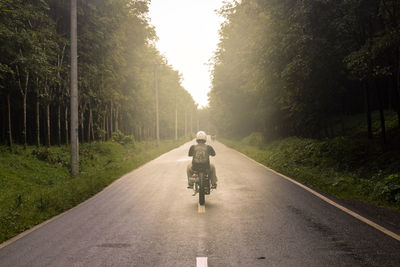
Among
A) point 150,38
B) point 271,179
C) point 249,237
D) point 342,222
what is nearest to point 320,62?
point 271,179

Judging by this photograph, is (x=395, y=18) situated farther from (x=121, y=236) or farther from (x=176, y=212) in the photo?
(x=121, y=236)

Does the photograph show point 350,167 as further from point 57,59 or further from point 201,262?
point 57,59

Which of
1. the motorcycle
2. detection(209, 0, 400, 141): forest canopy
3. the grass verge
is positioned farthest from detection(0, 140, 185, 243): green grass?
detection(209, 0, 400, 141): forest canopy

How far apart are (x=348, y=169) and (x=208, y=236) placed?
10.2 meters

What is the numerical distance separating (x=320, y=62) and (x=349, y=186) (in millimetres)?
8582

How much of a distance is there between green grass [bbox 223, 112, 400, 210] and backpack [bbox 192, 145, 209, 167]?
3.89 metres

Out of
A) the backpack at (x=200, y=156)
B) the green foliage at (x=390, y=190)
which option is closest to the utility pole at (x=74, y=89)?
the backpack at (x=200, y=156)

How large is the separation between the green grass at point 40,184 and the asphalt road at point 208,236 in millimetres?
583

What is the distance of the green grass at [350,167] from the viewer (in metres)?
9.77

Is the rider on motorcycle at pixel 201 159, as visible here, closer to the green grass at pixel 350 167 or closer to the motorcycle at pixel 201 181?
the motorcycle at pixel 201 181

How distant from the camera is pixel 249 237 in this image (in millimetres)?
6172

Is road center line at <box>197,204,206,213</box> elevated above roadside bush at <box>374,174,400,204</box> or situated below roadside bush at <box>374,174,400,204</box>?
below

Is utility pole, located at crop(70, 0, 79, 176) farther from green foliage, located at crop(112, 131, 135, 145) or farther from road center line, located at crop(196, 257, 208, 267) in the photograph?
green foliage, located at crop(112, 131, 135, 145)

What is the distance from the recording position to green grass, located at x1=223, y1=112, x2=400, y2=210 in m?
9.77
